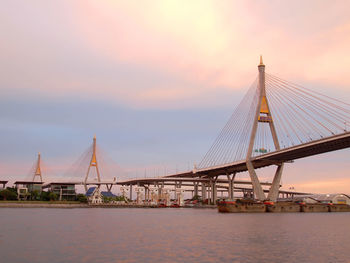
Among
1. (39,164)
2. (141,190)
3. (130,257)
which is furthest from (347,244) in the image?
(39,164)

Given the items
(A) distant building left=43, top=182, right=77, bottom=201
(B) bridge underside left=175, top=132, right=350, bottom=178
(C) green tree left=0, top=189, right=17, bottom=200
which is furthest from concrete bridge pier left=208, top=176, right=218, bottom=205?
(C) green tree left=0, top=189, right=17, bottom=200

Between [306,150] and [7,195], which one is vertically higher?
[306,150]

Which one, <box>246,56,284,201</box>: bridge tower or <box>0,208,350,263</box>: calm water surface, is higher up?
<box>246,56,284,201</box>: bridge tower

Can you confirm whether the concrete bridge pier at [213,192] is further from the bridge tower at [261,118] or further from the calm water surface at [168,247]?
the calm water surface at [168,247]

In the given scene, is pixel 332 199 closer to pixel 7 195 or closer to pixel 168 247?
pixel 7 195

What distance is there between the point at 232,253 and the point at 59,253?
10.6 metres

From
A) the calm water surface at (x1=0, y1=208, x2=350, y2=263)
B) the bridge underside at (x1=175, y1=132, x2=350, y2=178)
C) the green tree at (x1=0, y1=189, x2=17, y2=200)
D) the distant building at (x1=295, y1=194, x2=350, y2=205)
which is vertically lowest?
the calm water surface at (x1=0, y1=208, x2=350, y2=263)

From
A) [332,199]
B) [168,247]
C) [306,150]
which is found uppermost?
[306,150]

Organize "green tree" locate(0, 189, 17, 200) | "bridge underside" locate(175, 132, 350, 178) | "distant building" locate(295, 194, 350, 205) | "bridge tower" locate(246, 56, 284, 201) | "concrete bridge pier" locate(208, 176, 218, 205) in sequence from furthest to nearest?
"concrete bridge pier" locate(208, 176, 218, 205) → "distant building" locate(295, 194, 350, 205) → "green tree" locate(0, 189, 17, 200) → "bridge tower" locate(246, 56, 284, 201) → "bridge underside" locate(175, 132, 350, 178)

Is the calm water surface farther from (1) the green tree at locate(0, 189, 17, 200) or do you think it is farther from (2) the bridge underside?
(1) the green tree at locate(0, 189, 17, 200)

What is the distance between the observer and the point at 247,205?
8588 cm

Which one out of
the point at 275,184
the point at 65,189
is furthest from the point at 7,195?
the point at 275,184

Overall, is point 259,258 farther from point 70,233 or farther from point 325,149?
point 325,149

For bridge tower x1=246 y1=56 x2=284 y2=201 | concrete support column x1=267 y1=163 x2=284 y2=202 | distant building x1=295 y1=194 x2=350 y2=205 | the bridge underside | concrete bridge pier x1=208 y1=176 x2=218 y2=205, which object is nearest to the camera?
the bridge underside
